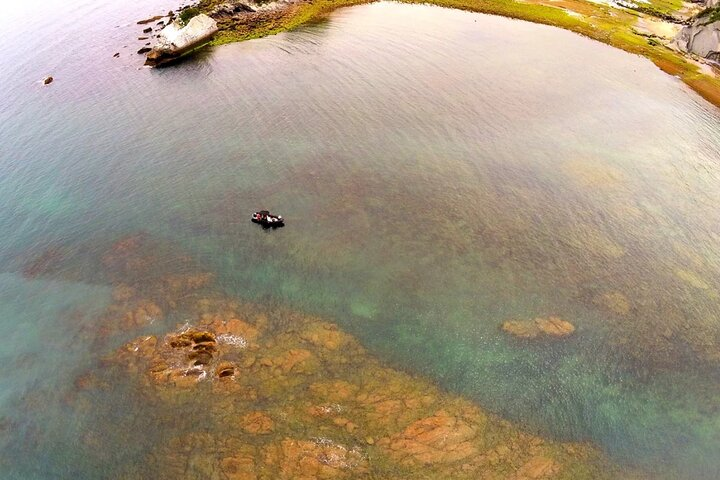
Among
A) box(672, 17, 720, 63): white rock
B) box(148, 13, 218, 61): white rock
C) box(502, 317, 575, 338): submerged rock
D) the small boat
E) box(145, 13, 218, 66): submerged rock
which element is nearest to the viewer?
box(502, 317, 575, 338): submerged rock

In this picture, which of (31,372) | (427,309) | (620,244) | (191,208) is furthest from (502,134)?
(31,372)

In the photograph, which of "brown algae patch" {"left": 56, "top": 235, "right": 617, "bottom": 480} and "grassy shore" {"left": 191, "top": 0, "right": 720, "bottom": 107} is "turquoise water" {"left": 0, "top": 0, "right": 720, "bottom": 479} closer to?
"brown algae patch" {"left": 56, "top": 235, "right": 617, "bottom": 480}

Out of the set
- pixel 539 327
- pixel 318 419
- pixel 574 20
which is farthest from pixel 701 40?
pixel 318 419

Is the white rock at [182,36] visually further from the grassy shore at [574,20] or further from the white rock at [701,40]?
the white rock at [701,40]

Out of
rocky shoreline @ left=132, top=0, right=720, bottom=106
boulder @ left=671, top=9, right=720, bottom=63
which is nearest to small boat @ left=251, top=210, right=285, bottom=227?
rocky shoreline @ left=132, top=0, right=720, bottom=106

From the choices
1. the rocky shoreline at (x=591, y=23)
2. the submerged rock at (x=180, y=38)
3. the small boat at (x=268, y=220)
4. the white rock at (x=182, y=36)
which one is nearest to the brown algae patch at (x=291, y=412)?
the small boat at (x=268, y=220)

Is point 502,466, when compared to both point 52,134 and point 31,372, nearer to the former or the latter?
point 31,372
